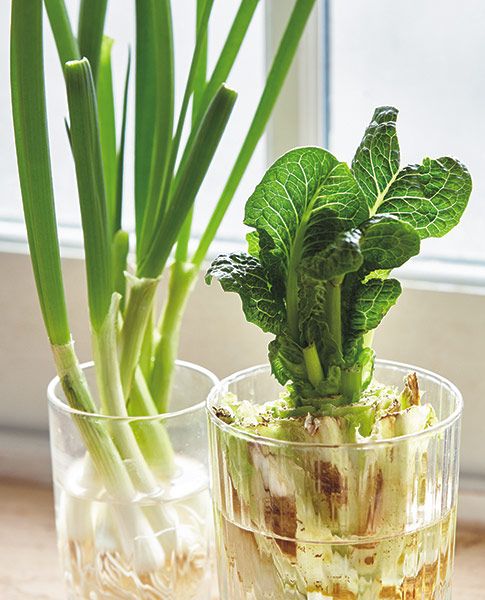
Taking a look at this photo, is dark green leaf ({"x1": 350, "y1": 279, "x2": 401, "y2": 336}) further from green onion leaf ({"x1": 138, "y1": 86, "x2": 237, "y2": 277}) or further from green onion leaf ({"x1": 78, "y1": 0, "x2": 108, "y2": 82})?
green onion leaf ({"x1": 78, "y1": 0, "x2": 108, "y2": 82})

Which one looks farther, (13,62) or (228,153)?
(228,153)

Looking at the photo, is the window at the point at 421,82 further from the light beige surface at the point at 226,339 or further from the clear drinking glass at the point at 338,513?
the clear drinking glass at the point at 338,513

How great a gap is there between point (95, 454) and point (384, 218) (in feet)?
0.93

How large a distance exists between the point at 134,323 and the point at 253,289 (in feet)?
0.55

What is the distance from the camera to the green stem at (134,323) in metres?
0.72

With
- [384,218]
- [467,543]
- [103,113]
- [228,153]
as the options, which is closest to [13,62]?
[103,113]

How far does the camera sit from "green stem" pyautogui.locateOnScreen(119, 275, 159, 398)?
0.72 meters

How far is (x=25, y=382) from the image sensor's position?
1040 millimetres

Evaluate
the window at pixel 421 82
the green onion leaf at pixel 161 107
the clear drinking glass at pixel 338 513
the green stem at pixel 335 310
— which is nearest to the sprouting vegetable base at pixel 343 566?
the clear drinking glass at pixel 338 513

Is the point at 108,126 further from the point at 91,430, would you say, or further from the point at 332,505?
the point at 332,505

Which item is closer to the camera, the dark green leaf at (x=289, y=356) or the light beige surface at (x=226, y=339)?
the dark green leaf at (x=289, y=356)

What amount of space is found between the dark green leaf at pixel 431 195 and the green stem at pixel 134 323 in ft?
0.65

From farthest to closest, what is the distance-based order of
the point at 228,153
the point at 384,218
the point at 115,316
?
1. the point at 228,153
2. the point at 115,316
3. the point at 384,218

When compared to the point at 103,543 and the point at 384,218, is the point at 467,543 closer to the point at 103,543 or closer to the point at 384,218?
Answer: the point at 103,543
